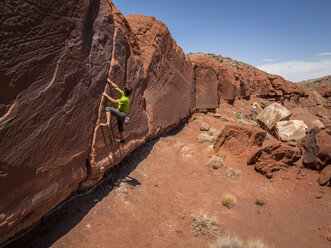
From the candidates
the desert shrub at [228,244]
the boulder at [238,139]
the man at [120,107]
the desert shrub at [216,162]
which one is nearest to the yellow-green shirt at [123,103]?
the man at [120,107]

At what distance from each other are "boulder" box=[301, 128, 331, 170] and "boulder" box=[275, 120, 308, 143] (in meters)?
2.64

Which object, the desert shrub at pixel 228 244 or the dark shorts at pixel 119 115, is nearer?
the desert shrub at pixel 228 244

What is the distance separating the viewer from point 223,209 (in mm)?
5020

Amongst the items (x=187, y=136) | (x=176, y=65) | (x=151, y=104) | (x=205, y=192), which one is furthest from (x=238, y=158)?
(x=176, y=65)

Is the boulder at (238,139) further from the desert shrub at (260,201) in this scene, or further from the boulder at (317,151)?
the desert shrub at (260,201)

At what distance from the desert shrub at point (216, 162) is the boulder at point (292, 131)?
517 centimetres

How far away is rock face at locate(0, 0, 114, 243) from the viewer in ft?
8.74

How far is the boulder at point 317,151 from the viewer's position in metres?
6.42

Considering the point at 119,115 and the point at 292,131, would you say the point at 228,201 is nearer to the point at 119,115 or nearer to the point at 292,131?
the point at 119,115

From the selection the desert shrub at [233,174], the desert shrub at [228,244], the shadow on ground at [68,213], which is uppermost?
the desert shrub at [228,244]

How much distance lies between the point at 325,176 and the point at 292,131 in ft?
15.4

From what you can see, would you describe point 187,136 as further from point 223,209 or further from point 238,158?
point 223,209

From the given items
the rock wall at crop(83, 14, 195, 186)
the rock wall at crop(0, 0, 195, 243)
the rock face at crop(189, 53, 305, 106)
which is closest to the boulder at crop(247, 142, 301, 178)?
the rock wall at crop(83, 14, 195, 186)

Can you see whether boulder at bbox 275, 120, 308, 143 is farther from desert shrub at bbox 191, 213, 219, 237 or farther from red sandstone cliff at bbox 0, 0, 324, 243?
red sandstone cliff at bbox 0, 0, 324, 243
